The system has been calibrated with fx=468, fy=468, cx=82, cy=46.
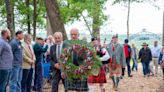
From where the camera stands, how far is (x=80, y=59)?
32.9ft

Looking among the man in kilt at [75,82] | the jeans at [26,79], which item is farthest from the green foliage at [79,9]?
the man in kilt at [75,82]

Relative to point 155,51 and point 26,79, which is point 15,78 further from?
point 155,51

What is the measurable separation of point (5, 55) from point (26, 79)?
1807mm

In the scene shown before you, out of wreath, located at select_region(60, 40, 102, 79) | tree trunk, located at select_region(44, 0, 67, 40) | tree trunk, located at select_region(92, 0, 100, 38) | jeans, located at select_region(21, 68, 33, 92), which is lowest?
jeans, located at select_region(21, 68, 33, 92)

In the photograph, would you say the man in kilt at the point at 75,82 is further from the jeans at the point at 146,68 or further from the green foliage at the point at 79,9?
the green foliage at the point at 79,9

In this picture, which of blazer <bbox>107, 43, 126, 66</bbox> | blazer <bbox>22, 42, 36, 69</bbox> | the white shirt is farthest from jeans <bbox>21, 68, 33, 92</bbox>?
the white shirt

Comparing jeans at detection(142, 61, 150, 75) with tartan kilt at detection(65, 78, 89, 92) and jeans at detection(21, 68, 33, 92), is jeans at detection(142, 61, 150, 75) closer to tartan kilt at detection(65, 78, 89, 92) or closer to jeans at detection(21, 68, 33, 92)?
jeans at detection(21, 68, 33, 92)

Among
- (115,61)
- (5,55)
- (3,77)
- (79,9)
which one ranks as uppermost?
(79,9)

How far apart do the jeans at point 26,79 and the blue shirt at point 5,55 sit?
1459mm

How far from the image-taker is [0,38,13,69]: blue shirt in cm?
1164

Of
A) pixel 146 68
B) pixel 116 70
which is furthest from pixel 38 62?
pixel 146 68

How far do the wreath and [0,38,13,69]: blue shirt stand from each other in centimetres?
210

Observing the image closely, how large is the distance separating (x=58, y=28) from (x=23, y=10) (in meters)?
8.81

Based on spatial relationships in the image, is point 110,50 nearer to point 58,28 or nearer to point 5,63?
point 58,28
